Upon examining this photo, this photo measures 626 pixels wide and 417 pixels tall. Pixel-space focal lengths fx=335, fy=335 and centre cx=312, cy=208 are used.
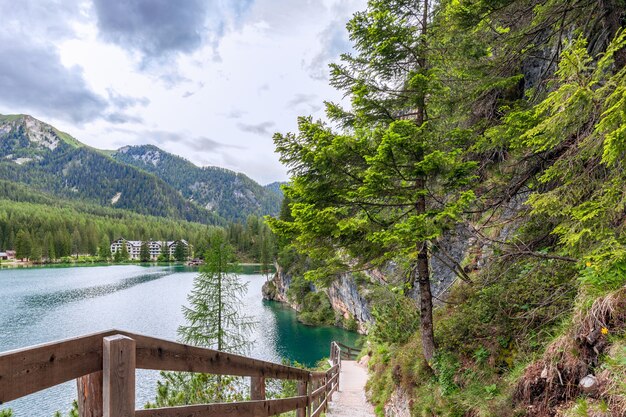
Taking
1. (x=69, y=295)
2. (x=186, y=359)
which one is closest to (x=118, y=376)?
(x=186, y=359)

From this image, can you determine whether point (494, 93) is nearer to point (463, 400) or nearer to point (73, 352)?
point (463, 400)

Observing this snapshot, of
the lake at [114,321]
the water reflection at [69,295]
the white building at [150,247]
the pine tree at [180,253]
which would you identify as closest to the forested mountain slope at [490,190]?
the lake at [114,321]

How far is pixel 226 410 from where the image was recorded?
8.22ft

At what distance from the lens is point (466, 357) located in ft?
19.4

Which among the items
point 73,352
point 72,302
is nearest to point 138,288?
point 72,302

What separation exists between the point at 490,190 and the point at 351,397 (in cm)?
849

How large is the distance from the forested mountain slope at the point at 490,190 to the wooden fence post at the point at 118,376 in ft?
12.4

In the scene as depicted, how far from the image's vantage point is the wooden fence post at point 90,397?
1541 millimetres

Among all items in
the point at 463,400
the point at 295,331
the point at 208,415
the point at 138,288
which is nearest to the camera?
the point at 208,415

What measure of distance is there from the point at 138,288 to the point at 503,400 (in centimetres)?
5494

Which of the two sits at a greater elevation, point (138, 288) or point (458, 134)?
point (458, 134)

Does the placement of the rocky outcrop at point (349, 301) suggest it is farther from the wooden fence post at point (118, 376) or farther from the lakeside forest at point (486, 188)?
the wooden fence post at point (118, 376)

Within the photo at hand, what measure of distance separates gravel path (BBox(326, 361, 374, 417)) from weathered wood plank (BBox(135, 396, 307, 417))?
551 centimetres

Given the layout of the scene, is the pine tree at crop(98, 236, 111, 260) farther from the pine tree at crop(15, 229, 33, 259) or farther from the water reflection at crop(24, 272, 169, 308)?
the water reflection at crop(24, 272, 169, 308)
